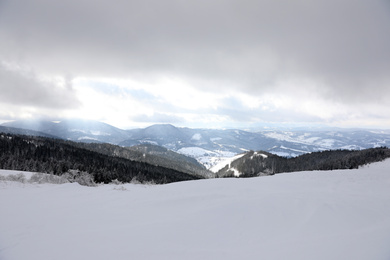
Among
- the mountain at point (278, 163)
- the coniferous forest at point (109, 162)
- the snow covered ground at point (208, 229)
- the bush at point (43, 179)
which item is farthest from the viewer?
the mountain at point (278, 163)

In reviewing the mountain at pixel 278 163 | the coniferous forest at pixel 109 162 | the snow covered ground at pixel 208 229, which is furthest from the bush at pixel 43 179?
the mountain at pixel 278 163

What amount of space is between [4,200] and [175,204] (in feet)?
53.8

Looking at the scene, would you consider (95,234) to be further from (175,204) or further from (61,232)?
(175,204)

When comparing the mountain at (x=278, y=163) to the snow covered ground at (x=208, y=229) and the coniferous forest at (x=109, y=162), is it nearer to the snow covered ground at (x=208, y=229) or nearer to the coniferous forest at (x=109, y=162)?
the coniferous forest at (x=109, y=162)

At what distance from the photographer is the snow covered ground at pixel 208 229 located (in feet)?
25.4

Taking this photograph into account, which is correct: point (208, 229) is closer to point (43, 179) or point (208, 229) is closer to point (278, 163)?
point (43, 179)

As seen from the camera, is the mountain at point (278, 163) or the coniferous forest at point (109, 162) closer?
the coniferous forest at point (109, 162)

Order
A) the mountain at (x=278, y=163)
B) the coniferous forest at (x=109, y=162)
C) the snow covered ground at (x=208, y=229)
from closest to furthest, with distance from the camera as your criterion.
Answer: the snow covered ground at (x=208, y=229)
the coniferous forest at (x=109, y=162)
the mountain at (x=278, y=163)

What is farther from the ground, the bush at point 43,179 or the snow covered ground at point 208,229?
the snow covered ground at point 208,229

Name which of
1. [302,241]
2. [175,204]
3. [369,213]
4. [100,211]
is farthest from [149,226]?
[369,213]

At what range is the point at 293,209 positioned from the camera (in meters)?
11.4

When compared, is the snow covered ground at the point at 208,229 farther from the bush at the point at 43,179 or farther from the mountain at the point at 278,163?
the mountain at the point at 278,163

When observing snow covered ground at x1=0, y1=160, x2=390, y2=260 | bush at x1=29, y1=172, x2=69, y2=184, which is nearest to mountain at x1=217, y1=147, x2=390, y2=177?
bush at x1=29, y1=172, x2=69, y2=184

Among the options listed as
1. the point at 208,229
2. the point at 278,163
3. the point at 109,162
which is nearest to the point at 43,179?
the point at 208,229
